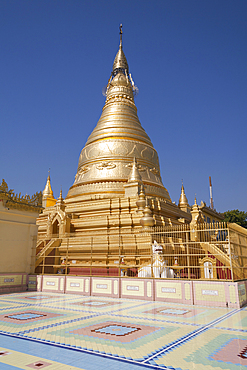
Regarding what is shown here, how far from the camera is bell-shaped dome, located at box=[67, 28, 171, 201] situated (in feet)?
83.4

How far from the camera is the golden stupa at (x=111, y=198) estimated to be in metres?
18.7

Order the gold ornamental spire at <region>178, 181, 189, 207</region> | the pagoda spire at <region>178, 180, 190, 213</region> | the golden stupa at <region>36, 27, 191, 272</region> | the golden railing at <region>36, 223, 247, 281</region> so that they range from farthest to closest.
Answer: the gold ornamental spire at <region>178, 181, 189, 207</region> < the pagoda spire at <region>178, 180, 190, 213</region> < the golden stupa at <region>36, 27, 191, 272</region> < the golden railing at <region>36, 223, 247, 281</region>

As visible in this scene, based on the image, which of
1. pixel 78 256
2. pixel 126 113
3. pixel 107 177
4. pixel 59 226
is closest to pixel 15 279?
pixel 78 256

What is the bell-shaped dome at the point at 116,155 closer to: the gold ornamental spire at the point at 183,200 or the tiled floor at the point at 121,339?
the gold ornamental spire at the point at 183,200

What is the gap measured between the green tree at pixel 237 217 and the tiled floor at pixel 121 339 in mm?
45263

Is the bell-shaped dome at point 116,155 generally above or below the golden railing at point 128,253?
above

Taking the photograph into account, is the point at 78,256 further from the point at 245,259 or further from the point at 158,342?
the point at 158,342

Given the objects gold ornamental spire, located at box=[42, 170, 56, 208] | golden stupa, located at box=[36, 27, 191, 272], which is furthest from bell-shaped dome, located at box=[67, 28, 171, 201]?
gold ornamental spire, located at box=[42, 170, 56, 208]

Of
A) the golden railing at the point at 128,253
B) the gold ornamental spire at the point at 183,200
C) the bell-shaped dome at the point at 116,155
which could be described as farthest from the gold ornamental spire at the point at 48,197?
the golden railing at the point at 128,253

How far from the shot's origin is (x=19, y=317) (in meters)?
7.36

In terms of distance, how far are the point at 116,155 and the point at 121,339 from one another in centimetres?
2229

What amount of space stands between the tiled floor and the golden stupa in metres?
7.29

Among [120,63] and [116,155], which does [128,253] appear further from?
[120,63]

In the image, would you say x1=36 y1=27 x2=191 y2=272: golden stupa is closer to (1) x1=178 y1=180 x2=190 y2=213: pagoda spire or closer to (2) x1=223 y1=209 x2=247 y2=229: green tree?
(1) x1=178 y1=180 x2=190 y2=213: pagoda spire
